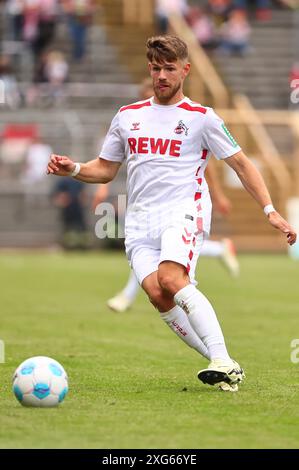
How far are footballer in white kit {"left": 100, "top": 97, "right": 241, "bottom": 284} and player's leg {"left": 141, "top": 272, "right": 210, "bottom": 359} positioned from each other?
0.09 metres

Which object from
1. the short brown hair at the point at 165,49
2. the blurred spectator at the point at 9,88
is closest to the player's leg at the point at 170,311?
the short brown hair at the point at 165,49

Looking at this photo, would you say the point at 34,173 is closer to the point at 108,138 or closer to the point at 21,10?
the point at 21,10

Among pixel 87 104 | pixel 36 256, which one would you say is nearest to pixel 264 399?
pixel 36 256

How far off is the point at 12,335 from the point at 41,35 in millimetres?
20256

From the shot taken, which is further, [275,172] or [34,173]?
[275,172]

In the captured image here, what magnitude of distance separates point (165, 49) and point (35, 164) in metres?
20.1

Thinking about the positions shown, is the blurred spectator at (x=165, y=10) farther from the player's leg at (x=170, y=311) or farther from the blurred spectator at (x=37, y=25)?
the player's leg at (x=170, y=311)

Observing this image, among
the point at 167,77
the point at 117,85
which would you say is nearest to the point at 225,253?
the point at 167,77

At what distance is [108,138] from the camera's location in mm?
8852

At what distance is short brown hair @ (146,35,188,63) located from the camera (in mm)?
8219

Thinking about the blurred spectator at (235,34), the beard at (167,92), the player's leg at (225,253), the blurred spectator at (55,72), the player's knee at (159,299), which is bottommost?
the player's knee at (159,299)

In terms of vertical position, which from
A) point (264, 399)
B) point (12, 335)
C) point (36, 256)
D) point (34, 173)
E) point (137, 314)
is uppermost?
point (34, 173)

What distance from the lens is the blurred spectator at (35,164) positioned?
28094 mm

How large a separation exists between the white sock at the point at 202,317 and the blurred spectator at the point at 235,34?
2593cm
